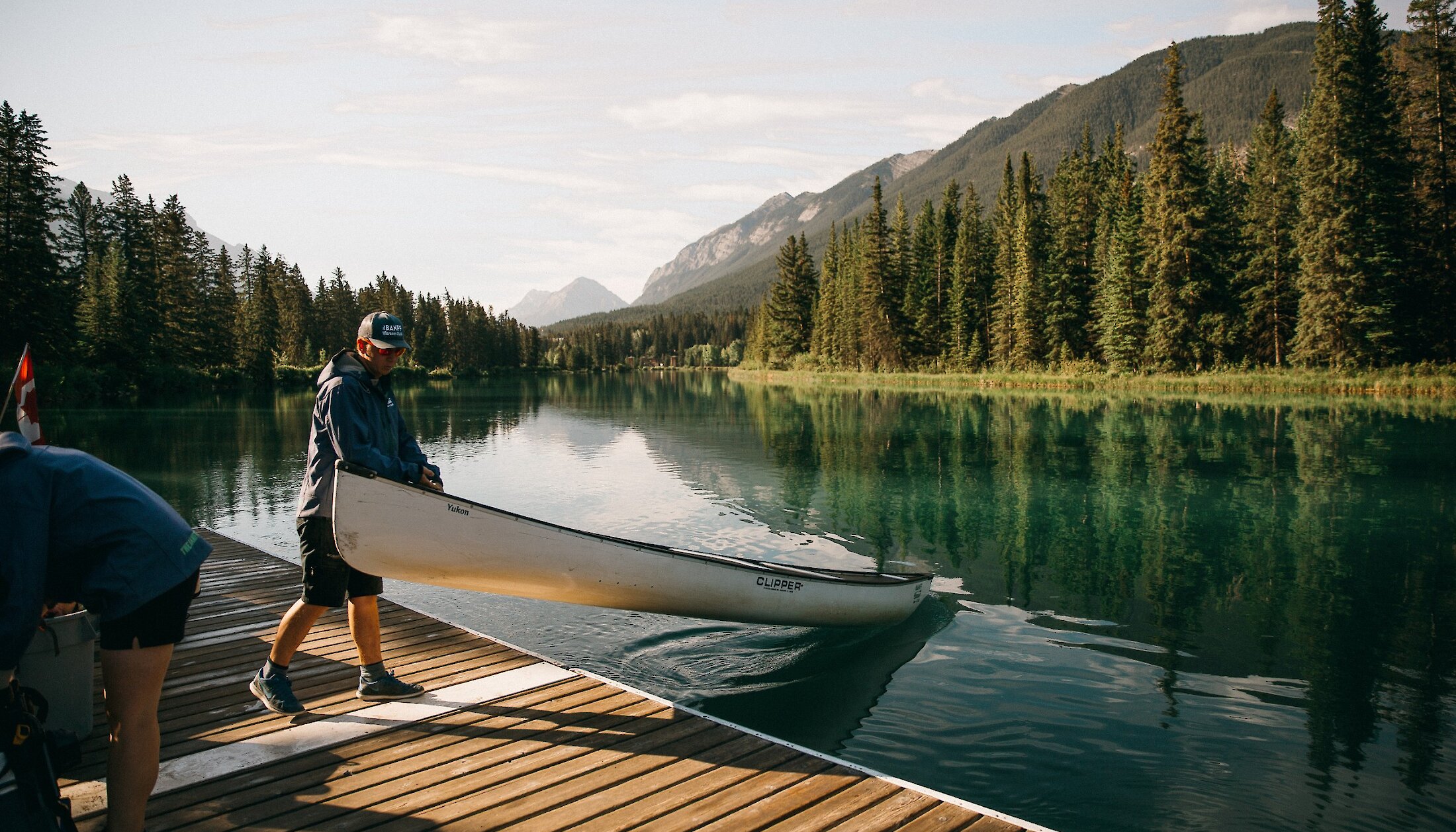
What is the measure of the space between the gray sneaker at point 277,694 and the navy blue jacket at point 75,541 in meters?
2.46

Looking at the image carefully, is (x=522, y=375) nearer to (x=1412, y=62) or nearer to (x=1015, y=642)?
(x=1412, y=62)

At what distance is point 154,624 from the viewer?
3.25 metres

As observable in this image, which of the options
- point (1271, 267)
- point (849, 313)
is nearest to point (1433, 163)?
point (1271, 267)

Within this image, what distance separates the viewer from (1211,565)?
40.4ft

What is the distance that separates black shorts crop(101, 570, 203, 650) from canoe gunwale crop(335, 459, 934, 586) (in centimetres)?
203

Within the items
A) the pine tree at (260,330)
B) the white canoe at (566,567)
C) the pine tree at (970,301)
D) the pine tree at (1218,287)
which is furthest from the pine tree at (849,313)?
the white canoe at (566,567)

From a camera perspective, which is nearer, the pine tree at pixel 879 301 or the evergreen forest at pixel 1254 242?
the evergreen forest at pixel 1254 242

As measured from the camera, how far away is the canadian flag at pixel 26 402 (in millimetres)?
4387

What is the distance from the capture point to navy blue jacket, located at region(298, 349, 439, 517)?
5359 mm

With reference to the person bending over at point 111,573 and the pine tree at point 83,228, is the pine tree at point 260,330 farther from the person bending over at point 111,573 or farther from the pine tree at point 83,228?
the person bending over at point 111,573

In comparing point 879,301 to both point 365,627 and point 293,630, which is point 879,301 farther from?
point 293,630

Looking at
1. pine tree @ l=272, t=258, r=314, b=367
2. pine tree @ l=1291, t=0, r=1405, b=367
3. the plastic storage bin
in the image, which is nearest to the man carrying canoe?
the plastic storage bin

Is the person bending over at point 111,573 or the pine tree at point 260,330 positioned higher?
the pine tree at point 260,330

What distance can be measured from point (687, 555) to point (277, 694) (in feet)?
11.0
